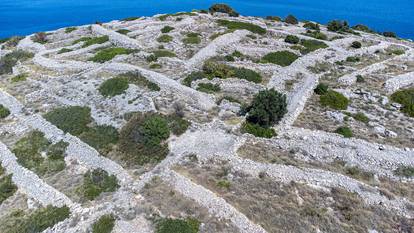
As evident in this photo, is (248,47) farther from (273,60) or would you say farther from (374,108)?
(374,108)

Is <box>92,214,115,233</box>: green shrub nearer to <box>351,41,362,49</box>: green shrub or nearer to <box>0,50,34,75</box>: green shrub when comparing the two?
<box>0,50,34,75</box>: green shrub

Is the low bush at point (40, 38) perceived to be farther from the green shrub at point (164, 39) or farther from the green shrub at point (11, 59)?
the green shrub at point (164, 39)

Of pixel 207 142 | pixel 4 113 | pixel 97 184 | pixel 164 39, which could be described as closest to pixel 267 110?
pixel 207 142

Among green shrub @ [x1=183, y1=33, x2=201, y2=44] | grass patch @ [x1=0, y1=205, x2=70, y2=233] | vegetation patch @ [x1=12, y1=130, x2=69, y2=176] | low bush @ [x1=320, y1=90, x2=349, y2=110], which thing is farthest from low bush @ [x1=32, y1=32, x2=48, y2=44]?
low bush @ [x1=320, y1=90, x2=349, y2=110]

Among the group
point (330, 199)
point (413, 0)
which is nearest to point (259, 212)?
point (330, 199)

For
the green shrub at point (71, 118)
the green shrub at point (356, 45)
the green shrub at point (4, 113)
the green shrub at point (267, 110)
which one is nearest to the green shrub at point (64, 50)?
the green shrub at point (4, 113)

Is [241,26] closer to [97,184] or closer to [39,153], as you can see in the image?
[39,153]
